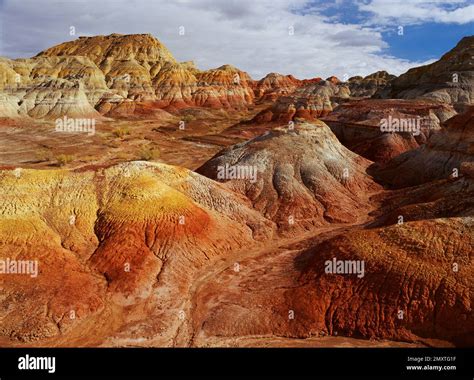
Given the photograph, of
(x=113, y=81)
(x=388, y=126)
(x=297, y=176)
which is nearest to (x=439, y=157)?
(x=297, y=176)

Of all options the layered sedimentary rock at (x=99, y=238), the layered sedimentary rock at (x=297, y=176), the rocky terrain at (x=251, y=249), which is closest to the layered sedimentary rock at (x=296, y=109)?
the rocky terrain at (x=251, y=249)

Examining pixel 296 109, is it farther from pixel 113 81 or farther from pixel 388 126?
pixel 113 81

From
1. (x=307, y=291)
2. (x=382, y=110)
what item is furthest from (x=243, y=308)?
(x=382, y=110)

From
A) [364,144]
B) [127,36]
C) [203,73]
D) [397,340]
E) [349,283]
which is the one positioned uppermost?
[127,36]

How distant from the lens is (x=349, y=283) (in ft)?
56.1

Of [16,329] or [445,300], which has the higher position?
[445,300]

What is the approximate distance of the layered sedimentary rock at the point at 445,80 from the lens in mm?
64250

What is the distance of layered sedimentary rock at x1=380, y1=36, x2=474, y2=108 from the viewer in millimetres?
64250

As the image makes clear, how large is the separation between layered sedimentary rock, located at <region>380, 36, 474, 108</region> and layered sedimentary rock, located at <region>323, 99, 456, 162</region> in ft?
31.6

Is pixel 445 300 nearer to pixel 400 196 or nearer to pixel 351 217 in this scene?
pixel 351 217

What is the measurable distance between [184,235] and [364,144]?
32.9m

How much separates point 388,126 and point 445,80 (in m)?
29.7

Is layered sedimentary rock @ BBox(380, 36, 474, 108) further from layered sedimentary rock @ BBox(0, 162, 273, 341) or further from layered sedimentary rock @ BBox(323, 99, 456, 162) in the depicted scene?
layered sedimentary rock @ BBox(0, 162, 273, 341)

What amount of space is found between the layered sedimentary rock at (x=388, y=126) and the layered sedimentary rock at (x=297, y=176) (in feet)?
34.5
